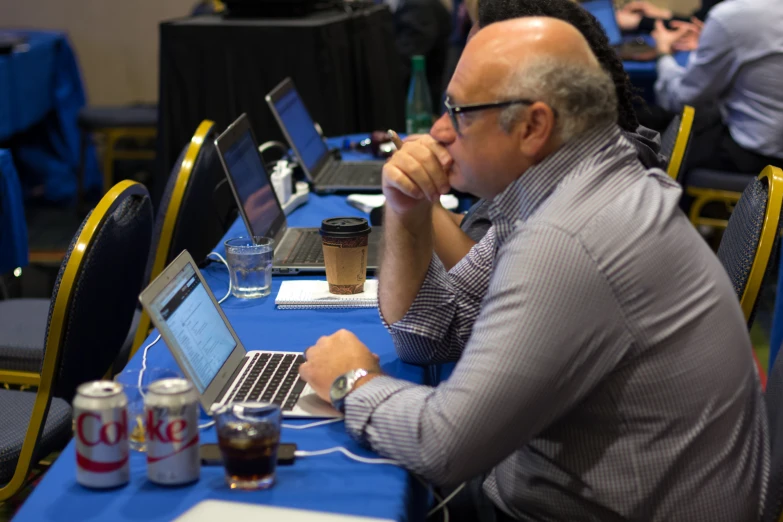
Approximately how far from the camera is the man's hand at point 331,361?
1.31 meters

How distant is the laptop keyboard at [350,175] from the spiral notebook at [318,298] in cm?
86

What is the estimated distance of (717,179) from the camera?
3.87 m

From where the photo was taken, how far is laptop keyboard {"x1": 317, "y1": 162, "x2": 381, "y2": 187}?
2.70m

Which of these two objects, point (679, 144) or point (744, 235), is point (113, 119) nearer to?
point (679, 144)

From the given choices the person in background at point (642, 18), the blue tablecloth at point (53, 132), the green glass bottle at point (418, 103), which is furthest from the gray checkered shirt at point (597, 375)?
the person in background at point (642, 18)

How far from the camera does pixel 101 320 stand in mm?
1834

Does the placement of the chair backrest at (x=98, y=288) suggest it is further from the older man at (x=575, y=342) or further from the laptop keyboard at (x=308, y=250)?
the older man at (x=575, y=342)

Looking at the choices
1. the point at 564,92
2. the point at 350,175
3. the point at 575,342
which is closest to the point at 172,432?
the point at 575,342

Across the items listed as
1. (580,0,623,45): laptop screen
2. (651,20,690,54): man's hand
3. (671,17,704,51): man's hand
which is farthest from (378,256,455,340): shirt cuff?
(580,0,623,45): laptop screen


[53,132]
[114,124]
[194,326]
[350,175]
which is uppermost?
[194,326]

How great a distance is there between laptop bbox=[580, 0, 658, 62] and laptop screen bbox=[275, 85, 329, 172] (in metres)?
2.13

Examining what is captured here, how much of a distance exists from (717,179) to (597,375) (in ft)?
9.92

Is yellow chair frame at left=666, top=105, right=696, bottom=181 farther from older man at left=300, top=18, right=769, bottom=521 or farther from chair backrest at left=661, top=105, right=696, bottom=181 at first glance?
older man at left=300, top=18, right=769, bottom=521

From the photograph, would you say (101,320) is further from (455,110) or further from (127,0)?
(127,0)
